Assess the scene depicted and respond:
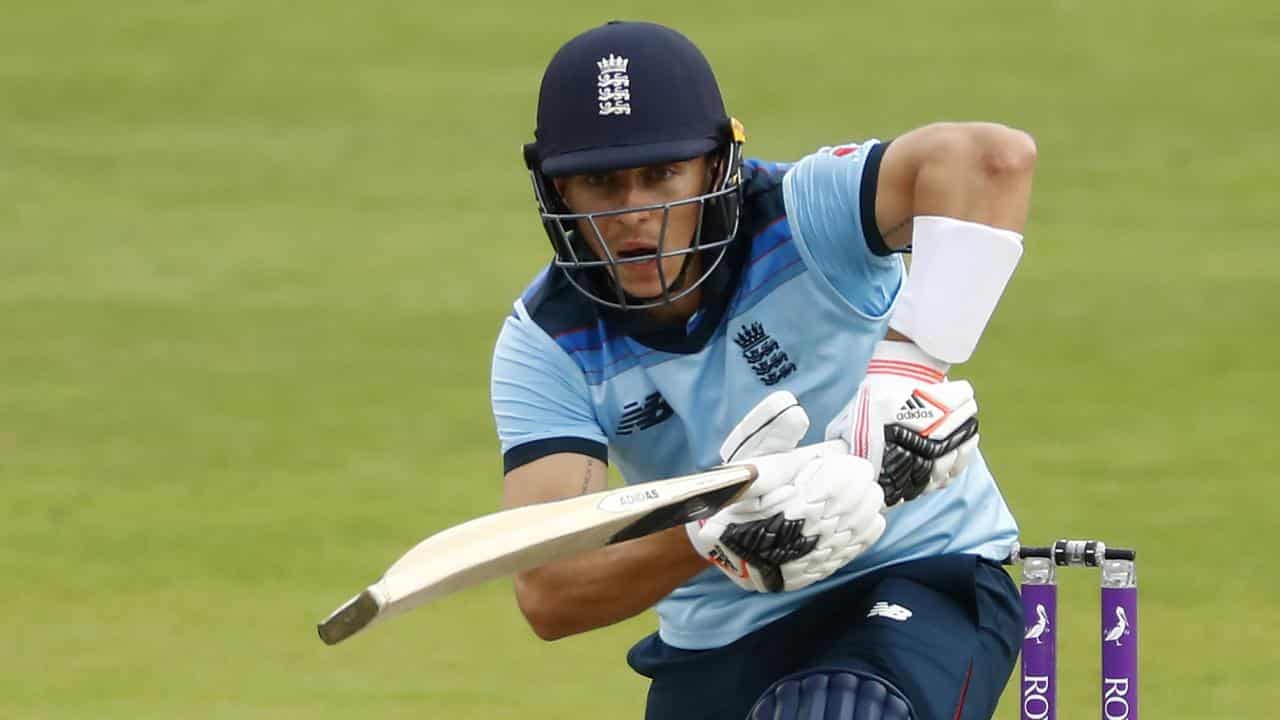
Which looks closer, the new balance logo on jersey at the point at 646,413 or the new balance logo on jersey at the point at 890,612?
the new balance logo on jersey at the point at 890,612

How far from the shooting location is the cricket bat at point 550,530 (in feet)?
12.6

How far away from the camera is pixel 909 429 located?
403 cm

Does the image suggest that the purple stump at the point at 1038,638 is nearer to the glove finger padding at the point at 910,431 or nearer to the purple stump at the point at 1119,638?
the purple stump at the point at 1119,638

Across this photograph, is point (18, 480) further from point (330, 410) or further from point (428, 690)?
point (428, 690)

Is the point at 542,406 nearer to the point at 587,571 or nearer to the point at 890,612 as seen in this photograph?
the point at 587,571

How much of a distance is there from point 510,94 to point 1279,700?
20.7 feet

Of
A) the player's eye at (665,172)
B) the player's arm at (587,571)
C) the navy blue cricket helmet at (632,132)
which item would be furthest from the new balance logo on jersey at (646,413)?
the player's eye at (665,172)

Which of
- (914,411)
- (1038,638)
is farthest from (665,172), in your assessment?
(1038,638)

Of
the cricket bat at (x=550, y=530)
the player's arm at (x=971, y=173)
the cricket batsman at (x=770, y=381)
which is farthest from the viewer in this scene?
the player's arm at (x=971, y=173)

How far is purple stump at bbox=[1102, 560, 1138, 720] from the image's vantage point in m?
4.54

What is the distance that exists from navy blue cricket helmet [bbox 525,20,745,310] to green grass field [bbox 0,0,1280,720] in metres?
2.33

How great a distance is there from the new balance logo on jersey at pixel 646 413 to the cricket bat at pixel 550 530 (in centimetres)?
61

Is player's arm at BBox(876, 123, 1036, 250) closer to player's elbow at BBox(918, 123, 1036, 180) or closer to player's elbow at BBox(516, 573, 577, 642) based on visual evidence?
player's elbow at BBox(918, 123, 1036, 180)

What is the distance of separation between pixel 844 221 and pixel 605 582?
0.80 m
